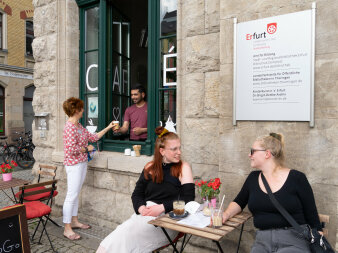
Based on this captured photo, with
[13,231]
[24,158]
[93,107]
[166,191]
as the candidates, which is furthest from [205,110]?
[24,158]

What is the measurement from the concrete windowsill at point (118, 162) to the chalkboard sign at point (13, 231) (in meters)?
1.79

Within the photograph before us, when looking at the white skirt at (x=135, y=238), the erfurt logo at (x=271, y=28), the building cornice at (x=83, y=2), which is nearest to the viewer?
the white skirt at (x=135, y=238)

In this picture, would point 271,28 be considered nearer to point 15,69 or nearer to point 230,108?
point 230,108

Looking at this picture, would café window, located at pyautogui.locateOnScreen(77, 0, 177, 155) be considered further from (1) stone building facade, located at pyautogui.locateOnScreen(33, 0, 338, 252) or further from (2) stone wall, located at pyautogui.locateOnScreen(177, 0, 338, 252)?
(2) stone wall, located at pyautogui.locateOnScreen(177, 0, 338, 252)

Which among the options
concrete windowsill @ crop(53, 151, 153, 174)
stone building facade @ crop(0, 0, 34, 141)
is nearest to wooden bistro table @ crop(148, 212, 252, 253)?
concrete windowsill @ crop(53, 151, 153, 174)

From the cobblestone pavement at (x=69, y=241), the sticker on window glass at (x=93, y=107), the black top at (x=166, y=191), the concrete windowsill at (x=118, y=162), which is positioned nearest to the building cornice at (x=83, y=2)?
the sticker on window glass at (x=93, y=107)

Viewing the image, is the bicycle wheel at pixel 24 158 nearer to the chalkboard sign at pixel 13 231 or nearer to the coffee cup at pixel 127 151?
the coffee cup at pixel 127 151

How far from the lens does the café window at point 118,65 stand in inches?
170

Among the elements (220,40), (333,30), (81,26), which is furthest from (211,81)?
(81,26)

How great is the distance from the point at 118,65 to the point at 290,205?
3.88 metres

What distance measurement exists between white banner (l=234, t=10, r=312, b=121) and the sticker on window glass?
115 inches

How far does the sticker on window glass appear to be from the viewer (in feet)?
17.2

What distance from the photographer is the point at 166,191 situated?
292 centimetres

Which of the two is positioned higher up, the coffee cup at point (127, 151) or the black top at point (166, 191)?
the coffee cup at point (127, 151)
